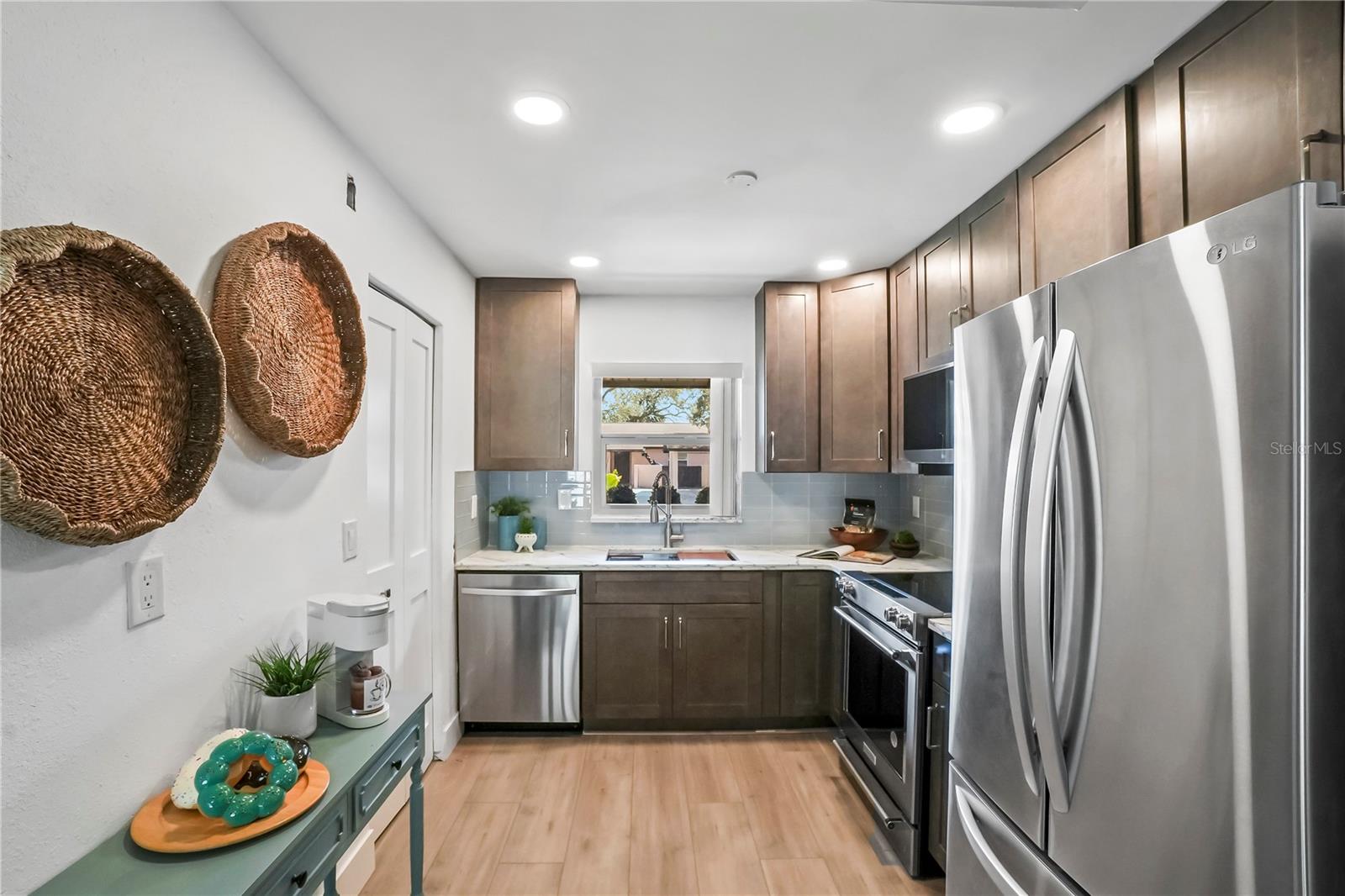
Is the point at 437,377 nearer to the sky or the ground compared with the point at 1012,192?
nearer to the ground

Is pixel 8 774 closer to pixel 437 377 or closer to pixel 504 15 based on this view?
pixel 504 15

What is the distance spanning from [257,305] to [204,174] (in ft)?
0.90

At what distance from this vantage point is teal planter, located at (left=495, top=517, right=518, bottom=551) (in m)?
3.38

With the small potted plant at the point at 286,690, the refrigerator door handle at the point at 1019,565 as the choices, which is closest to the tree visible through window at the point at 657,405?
the small potted plant at the point at 286,690

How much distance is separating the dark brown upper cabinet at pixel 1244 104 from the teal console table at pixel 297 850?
7.03ft

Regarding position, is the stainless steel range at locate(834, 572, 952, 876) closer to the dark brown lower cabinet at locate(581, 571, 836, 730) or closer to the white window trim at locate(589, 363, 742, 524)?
the dark brown lower cabinet at locate(581, 571, 836, 730)

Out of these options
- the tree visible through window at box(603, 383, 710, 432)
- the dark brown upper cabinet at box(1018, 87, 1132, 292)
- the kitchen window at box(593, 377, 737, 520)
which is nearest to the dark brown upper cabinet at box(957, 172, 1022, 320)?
the dark brown upper cabinet at box(1018, 87, 1132, 292)

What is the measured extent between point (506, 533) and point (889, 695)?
2133 millimetres

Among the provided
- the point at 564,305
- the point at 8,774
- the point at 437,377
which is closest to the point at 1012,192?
the point at 564,305

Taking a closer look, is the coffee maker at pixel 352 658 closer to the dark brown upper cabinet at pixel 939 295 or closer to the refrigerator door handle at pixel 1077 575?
the refrigerator door handle at pixel 1077 575

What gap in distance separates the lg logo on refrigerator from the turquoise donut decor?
1.79 m

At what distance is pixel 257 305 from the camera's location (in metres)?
1.36

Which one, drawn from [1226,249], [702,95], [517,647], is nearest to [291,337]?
[702,95]

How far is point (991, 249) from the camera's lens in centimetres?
213
